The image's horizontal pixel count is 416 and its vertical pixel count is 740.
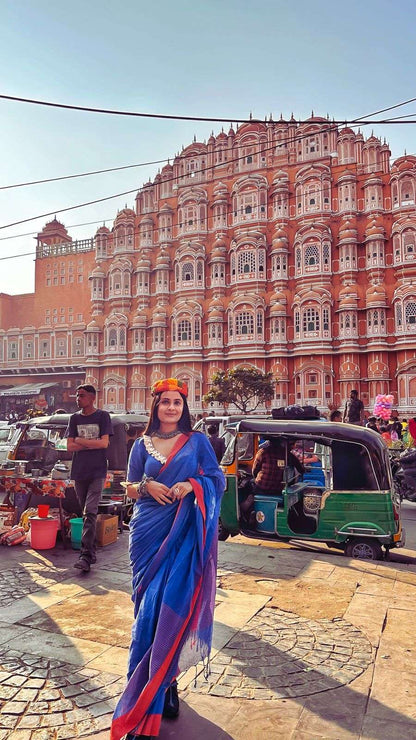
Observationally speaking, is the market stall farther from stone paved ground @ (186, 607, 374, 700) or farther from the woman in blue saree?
the woman in blue saree

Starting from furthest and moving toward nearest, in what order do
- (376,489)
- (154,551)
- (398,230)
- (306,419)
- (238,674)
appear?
(398,230), (306,419), (376,489), (238,674), (154,551)

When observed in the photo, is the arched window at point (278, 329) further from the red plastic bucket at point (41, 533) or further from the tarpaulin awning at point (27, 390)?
the red plastic bucket at point (41, 533)

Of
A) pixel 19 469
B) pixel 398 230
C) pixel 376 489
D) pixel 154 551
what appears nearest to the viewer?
pixel 154 551

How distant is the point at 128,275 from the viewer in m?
42.6

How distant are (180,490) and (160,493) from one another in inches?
4.0

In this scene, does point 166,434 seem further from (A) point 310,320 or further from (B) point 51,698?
(A) point 310,320

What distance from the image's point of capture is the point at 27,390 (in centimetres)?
4609

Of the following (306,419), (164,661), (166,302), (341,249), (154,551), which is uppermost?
(341,249)

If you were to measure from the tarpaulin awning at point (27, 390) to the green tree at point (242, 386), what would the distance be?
18.9 meters

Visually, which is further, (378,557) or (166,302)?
(166,302)

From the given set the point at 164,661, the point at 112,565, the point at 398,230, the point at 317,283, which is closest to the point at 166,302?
the point at 317,283

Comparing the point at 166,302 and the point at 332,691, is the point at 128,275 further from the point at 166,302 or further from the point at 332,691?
the point at 332,691

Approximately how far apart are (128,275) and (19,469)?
36.7m

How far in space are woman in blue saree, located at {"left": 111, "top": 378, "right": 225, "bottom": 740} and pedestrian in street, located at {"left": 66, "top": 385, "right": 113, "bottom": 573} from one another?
95.4 inches
